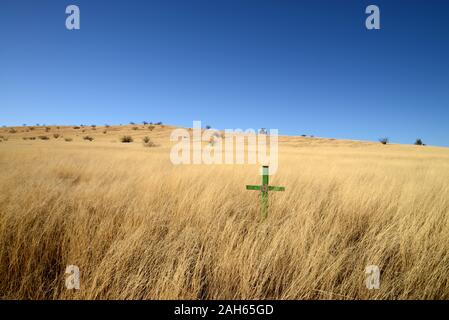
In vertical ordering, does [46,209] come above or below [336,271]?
above

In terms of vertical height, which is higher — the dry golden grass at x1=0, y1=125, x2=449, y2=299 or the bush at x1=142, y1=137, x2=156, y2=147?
the bush at x1=142, y1=137, x2=156, y2=147

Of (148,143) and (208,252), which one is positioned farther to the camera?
(148,143)

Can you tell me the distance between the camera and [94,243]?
2662 mm

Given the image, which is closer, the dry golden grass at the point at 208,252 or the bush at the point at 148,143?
the dry golden grass at the point at 208,252

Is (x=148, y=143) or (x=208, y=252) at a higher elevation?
(x=148, y=143)

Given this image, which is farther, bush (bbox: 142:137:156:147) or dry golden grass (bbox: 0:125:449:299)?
bush (bbox: 142:137:156:147)

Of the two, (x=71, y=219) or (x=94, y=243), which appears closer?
(x=94, y=243)

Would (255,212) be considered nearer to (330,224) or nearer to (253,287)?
(330,224)

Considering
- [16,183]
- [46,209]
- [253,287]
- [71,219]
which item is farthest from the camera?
[16,183]

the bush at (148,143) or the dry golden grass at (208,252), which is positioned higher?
the bush at (148,143)
